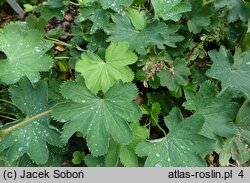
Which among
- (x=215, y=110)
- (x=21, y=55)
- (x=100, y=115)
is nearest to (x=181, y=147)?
(x=215, y=110)

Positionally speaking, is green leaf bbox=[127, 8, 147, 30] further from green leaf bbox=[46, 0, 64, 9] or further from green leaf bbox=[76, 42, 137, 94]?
green leaf bbox=[46, 0, 64, 9]

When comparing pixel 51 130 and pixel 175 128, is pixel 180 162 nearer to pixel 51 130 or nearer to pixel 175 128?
pixel 175 128

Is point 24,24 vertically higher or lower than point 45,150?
higher

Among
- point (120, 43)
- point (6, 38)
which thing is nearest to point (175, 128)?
point (120, 43)

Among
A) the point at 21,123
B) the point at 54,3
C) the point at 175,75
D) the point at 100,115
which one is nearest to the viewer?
the point at 100,115

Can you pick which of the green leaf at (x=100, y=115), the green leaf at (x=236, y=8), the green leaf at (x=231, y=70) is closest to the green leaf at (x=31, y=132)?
the green leaf at (x=100, y=115)

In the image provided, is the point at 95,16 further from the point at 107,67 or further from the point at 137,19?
the point at 107,67
